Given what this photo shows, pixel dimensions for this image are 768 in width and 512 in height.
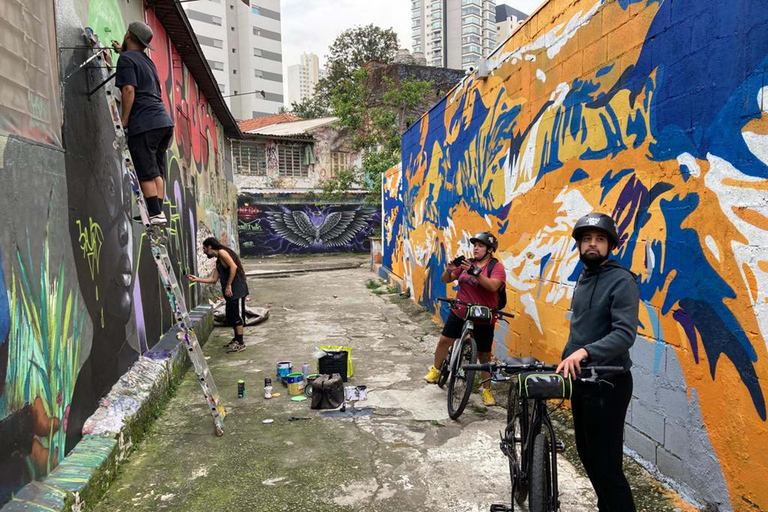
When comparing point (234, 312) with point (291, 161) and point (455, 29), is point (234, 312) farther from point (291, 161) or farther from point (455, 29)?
point (455, 29)

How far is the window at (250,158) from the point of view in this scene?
24.8 metres

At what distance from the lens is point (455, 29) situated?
105750mm

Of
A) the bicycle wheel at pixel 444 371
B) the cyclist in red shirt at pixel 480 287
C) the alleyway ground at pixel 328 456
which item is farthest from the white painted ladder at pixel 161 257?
the cyclist in red shirt at pixel 480 287

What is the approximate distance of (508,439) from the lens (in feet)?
10.3

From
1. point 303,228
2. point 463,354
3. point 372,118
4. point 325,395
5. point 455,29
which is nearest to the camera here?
point 463,354

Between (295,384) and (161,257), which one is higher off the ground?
(161,257)

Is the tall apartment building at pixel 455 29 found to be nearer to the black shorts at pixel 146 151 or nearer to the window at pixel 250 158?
the window at pixel 250 158

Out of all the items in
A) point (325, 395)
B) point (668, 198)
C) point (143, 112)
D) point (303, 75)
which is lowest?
point (325, 395)

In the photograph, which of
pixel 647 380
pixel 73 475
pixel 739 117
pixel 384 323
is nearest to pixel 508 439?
pixel 647 380

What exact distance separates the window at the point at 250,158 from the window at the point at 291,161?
85cm

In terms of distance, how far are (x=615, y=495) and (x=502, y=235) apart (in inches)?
155

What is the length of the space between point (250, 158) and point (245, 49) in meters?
47.8

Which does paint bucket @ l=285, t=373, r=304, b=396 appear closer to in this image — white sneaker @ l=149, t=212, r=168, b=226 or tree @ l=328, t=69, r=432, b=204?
white sneaker @ l=149, t=212, r=168, b=226

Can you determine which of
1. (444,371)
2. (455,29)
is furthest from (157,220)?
(455,29)
